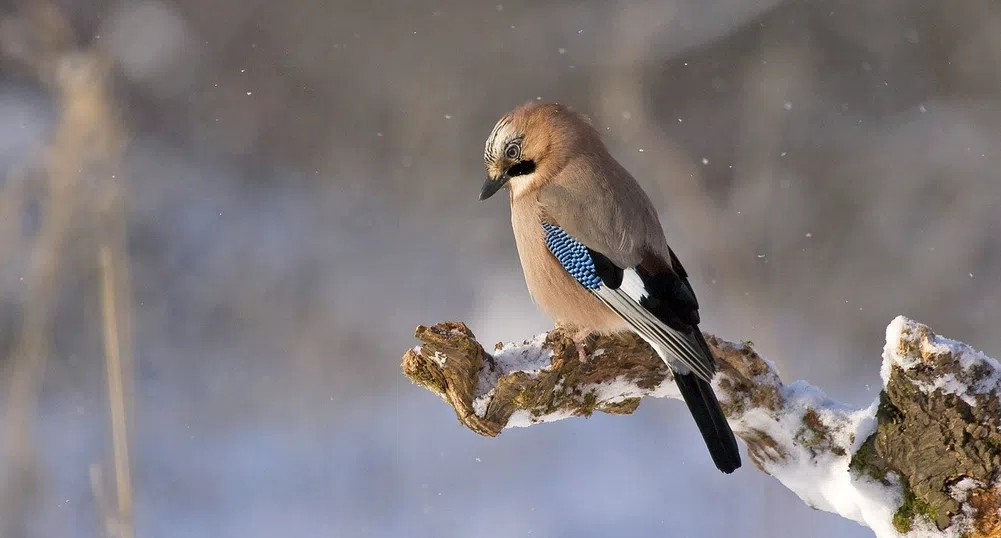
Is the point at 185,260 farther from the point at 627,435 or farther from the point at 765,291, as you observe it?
the point at 765,291

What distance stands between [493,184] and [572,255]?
1.05 ft

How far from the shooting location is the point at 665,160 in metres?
4.14

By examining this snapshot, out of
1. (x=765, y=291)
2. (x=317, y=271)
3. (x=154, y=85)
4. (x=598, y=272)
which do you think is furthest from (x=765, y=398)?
(x=154, y=85)

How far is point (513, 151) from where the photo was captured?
2.66 m

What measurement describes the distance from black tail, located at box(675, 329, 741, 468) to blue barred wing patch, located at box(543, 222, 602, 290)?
355mm

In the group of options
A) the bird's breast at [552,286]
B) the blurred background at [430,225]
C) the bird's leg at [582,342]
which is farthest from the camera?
the blurred background at [430,225]

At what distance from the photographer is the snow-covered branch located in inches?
70.2

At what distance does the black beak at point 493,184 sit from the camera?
2.63 metres

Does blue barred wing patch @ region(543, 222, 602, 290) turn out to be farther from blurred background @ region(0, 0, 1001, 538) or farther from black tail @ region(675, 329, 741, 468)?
blurred background @ region(0, 0, 1001, 538)

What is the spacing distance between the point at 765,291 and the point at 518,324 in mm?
1320

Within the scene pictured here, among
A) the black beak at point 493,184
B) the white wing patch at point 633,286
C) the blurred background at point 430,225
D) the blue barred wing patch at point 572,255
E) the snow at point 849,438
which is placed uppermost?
the blurred background at point 430,225

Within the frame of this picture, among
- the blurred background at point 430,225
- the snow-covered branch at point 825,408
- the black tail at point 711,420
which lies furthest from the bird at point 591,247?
the blurred background at point 430,225

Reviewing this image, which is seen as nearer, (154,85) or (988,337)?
(988,337)

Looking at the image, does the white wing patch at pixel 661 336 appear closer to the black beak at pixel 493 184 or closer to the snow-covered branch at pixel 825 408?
the snow-covered branch at pixel 825 408
